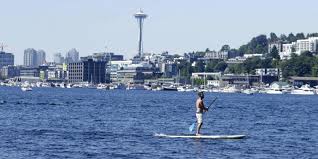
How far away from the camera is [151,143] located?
47.5 m

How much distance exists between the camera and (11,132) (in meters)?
A: 53.8

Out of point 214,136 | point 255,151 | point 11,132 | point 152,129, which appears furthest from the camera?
point 152,129

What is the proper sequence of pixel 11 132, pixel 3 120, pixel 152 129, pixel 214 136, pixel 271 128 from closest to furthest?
pixel 214 136 < pixel 11 132 < pixel 152 129 < pixel 271 128 < pixel 3 120

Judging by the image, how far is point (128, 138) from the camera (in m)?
50.2

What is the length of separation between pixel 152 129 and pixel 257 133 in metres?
5.67

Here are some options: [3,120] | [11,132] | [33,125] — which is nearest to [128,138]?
[11,132]

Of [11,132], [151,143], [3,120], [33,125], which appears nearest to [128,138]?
[151,143]

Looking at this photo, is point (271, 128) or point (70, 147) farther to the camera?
point (271, 128)

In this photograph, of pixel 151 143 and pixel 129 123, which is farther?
pixel 129 123

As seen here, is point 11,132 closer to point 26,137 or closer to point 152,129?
A: point 26,137

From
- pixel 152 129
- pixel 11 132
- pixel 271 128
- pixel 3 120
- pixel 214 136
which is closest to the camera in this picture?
pixel 214 136

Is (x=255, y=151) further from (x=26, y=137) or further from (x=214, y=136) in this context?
(x=26, y=137)

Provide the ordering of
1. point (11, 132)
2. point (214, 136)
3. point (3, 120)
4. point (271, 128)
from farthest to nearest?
point (3, 120) → point (271, 128) → point (11, 132) → point (214, 136)

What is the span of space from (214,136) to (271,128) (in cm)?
1186
